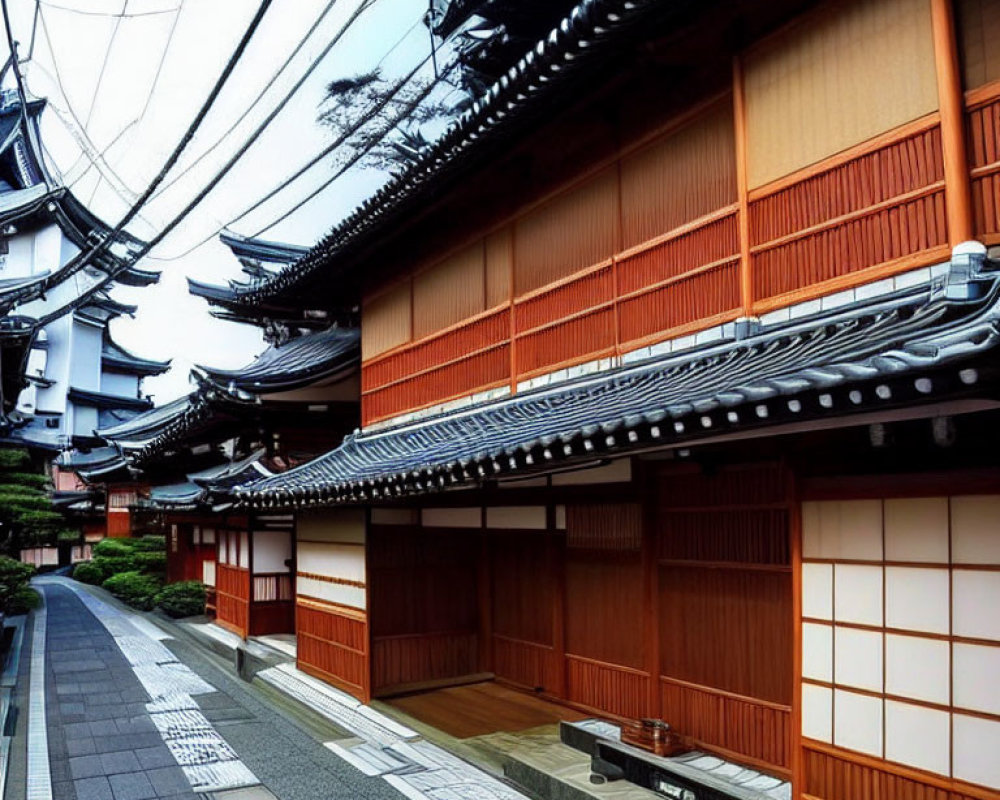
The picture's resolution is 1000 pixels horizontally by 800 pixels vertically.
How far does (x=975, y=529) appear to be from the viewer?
4926 mm

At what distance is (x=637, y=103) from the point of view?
8.59m

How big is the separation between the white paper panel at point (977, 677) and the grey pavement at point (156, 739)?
569cm

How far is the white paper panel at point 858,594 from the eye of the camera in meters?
5.46

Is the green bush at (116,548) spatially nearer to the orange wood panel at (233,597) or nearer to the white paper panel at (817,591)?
the orange wood panel at (233,597)

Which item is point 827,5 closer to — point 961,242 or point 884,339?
point 961,242

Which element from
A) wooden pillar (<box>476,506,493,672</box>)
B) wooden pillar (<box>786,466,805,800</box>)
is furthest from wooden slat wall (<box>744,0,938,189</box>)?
wooden pillar (<box>476,506,493,672</box>)

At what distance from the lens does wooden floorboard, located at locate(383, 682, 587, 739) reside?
10.0m

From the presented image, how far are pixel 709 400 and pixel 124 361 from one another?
57.4 meters

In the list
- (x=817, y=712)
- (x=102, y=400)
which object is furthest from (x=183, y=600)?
(x=102, y=400)

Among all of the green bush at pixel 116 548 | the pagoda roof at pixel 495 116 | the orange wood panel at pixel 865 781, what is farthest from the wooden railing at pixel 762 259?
the green bush at pixel 116 548

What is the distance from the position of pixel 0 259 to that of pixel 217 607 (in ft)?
103

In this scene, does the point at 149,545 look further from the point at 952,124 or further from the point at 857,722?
the point at 952,124

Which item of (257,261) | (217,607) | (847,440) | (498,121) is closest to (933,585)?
(847,440)

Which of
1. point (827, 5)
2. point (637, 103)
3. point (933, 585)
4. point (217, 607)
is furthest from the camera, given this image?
point (217, 607)
